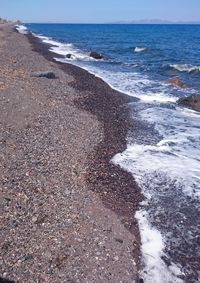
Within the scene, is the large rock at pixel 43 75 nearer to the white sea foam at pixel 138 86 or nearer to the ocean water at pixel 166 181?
the white sea foam at pixel 138 86

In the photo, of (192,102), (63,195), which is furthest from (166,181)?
(192,102)

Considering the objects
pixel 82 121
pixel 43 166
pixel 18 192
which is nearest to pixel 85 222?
pixel 18 192

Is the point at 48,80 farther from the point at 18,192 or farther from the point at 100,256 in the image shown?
the point at 100,256

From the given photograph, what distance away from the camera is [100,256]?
6832 mm

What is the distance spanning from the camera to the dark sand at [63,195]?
651 cm

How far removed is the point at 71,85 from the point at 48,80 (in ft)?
4.04

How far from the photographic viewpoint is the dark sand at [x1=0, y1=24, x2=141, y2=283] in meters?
6.51

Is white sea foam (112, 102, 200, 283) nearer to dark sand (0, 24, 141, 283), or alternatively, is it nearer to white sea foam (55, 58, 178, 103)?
dark sand (0, 24, 141, 283)

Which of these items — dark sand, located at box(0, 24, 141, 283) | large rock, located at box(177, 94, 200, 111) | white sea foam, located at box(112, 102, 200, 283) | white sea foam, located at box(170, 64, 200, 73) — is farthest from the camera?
white sea foam, located at box(170, 64, 200, 73)

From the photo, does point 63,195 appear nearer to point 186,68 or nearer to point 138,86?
point 138,86

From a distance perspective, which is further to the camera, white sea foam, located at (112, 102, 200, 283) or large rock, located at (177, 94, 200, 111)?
large rock, located at (177, 94, 200, 111)

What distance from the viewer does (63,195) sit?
28.1ft

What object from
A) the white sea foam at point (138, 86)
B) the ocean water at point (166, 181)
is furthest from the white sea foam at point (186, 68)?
the ocean water at point (166, 181)

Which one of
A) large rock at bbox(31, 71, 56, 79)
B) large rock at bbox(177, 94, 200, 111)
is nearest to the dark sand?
large rock at bbox(177, 94, 200, 111)
